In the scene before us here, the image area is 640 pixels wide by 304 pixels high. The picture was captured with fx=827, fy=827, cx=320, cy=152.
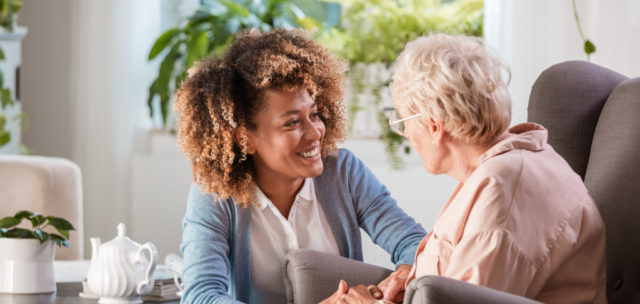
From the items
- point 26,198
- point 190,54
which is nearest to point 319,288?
point 26,198

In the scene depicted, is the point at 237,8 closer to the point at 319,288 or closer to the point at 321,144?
the point at 321,144

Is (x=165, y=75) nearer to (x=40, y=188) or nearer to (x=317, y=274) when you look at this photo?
(x=40, y=188)

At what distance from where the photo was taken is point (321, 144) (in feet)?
6.34

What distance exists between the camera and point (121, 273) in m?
1.80

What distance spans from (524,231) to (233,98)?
0.77 meters

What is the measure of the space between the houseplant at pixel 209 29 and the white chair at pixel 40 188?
3.59 feet

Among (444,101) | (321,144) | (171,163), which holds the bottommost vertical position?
(171,163)

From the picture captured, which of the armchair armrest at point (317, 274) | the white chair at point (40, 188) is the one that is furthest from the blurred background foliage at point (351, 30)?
the armchair armrest at point (317, 274)

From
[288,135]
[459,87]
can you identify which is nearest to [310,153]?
[288,135]

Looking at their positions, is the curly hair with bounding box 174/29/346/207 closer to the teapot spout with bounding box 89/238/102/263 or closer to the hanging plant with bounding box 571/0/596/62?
the teapot spout with bounding box 89/238/102/263

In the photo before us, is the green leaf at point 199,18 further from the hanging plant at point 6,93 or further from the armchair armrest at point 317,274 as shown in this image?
the armchair armrest at point 317,274

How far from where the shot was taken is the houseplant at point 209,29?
3617 millimetres

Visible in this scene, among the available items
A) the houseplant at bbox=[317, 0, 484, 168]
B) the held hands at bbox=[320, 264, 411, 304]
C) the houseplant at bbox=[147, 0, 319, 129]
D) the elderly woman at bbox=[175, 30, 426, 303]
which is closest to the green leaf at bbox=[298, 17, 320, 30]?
the houseplant at bbox=[147, 0, 319, 129]

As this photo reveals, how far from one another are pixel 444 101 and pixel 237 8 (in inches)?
93.3
